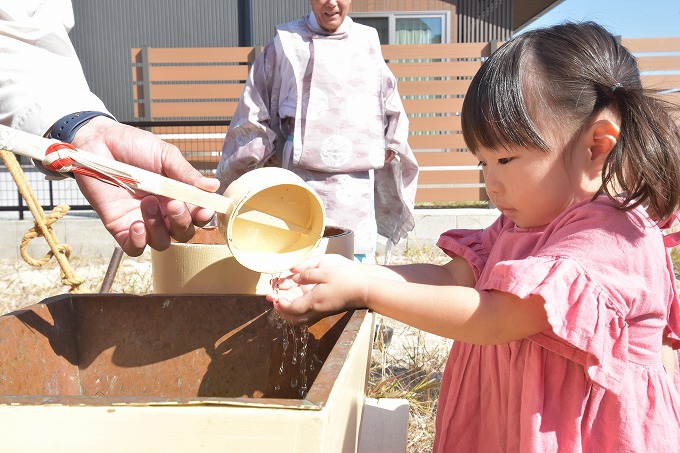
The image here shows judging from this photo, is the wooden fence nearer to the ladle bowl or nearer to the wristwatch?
the wristwatch

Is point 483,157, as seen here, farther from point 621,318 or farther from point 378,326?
point 378,326

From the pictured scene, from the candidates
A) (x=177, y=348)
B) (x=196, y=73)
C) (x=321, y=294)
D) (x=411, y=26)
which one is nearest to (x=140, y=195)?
(x=177, y=348)

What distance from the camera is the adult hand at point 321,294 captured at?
1062mm

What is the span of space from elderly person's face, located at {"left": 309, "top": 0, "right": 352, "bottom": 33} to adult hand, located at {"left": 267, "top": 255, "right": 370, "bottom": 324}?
1.82 m

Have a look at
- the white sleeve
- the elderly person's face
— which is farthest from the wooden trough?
the elderly person's face

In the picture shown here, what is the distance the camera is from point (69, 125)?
4.40 ft

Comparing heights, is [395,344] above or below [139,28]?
below

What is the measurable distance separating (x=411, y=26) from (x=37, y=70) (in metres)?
8.25

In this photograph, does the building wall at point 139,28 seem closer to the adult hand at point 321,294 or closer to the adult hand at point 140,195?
the adult hand at point 140,195

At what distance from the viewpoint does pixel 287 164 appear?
2.67m

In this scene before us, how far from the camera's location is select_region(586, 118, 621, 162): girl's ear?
3.41 feet

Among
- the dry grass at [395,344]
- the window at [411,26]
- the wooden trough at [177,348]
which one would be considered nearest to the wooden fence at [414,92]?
the dry grass at [395,344]

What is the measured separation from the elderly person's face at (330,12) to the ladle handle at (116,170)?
1797 millimetres

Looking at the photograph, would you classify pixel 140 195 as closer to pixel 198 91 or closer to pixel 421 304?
pixel 421 304
